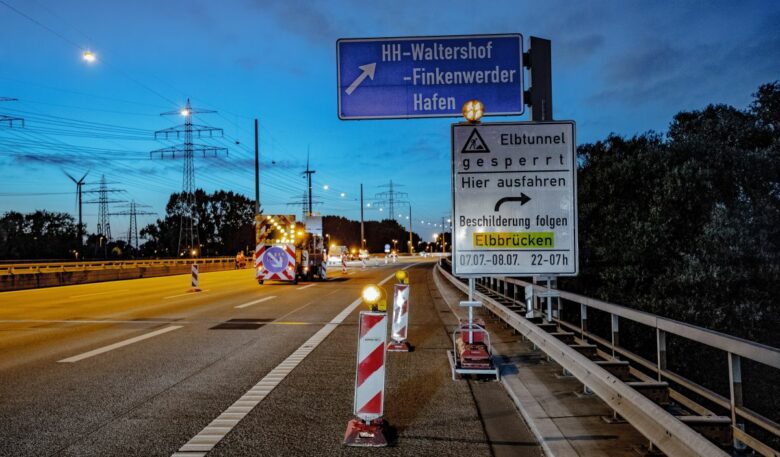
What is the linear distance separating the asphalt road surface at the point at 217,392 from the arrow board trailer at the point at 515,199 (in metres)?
1.62

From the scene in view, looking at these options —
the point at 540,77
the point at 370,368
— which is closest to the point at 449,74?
the point at 540,77

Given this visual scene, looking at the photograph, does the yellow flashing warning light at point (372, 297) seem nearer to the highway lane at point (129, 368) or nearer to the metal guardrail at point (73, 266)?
the highway lane at point (129, 368)

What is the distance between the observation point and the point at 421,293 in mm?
22594

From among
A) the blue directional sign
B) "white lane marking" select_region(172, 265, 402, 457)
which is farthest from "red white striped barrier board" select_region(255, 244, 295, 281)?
the blue directional sign

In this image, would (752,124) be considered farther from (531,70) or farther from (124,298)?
(124,298)

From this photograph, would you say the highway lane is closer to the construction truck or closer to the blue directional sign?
the blue directional sign

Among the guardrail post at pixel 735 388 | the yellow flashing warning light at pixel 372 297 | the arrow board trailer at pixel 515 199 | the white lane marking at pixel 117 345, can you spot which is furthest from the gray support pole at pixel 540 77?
the white lane marking at pixel 117 345

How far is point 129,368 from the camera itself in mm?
8078

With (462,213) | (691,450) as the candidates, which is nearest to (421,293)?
(462,213)

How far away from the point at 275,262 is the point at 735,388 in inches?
950

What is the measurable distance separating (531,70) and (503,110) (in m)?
0.69

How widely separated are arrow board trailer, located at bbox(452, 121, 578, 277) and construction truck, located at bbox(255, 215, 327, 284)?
20.6 m

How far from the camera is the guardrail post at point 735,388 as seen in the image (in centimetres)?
382

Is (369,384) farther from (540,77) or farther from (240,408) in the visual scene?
(540,77)
